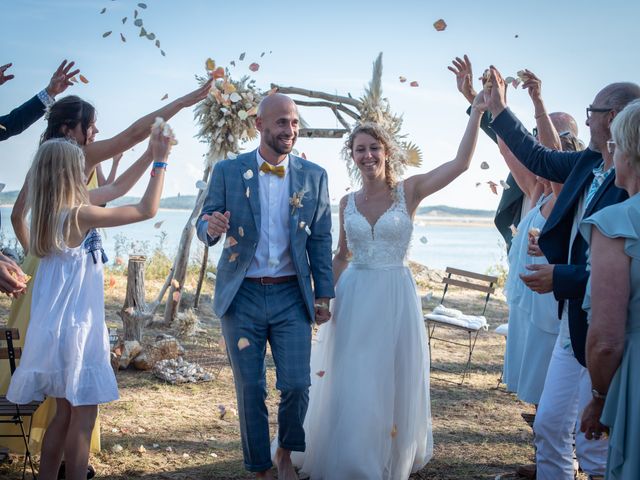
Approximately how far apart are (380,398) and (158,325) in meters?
5.92

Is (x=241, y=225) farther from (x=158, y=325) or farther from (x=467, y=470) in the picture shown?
(x=158, y=325)

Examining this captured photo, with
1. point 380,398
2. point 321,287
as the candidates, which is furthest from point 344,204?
point 380,398

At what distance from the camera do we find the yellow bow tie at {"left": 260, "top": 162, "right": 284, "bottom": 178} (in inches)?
177

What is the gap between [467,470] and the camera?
4918 mm

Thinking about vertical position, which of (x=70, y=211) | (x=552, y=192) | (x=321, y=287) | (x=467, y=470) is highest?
(x=552, y=192)

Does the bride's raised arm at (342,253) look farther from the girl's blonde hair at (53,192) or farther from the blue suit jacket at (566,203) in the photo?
the girl's blonde hair at (53,192)

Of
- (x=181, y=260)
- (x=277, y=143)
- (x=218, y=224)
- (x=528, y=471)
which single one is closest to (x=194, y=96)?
(x=277, y=143)

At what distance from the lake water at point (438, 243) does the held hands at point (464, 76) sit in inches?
332

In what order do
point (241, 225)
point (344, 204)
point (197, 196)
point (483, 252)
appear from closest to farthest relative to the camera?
point (241, 225), point (344, 204), point (197, 196), point (483, 252)

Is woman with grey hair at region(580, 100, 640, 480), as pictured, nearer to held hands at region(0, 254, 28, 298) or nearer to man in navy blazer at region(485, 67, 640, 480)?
man in navy blazer at region(485, 67, 640, 480)

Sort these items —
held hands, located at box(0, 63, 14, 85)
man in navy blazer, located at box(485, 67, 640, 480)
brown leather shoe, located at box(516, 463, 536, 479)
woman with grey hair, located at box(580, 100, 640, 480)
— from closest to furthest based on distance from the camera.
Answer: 1. woman with grey hair, located at box(580, 100, 640, 480)
2. man in navy blazer, located at box(485, 67, 640, 480)
3. held hands, located at box(0, 63, 14, 85)
4. brown leather shoe, located at box(516, 463, 536, 479)

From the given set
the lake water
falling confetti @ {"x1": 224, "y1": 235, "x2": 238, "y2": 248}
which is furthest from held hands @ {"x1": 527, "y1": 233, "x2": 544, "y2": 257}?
the lake water

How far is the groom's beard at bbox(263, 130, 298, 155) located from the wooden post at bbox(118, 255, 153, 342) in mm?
4222

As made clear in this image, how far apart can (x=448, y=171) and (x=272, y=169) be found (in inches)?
47.7
